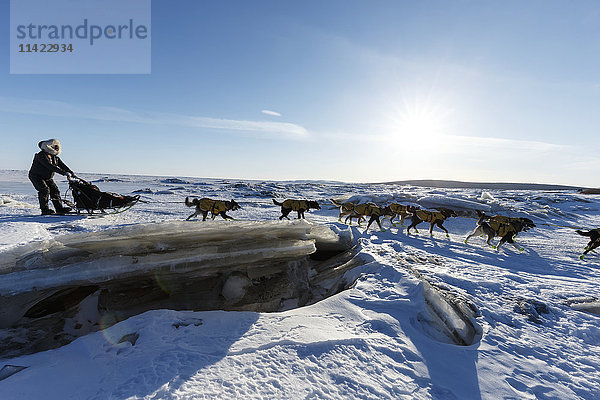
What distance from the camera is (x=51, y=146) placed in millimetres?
6914

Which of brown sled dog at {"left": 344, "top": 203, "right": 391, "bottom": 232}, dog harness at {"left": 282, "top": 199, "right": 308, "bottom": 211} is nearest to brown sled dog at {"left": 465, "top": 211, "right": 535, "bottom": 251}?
brown sled dog at {"left": 344, "top": 203, "right": 391, "bottom": 232}

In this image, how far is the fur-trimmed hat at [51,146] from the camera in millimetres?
6801

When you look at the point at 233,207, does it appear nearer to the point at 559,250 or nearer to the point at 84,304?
the point at 84,304

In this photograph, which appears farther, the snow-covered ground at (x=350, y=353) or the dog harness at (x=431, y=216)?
the dog harness at (x=431, y=216)

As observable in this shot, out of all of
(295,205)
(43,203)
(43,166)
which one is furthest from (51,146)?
(295,205)

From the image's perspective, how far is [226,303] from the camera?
10.9 feet

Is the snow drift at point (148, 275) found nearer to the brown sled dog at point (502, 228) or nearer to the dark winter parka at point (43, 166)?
the brown sled dog at point (502, 228)

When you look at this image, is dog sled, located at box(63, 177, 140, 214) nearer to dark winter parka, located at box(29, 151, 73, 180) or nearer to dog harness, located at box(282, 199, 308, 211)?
dark winter parka, located at box(29, 151, 73, 180)

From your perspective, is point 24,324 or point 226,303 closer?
point 24,324

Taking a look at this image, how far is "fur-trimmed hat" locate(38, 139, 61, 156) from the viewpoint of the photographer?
22.3 feet

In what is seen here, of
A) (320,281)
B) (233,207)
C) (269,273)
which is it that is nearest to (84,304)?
(269,273)

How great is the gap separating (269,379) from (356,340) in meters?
0.77

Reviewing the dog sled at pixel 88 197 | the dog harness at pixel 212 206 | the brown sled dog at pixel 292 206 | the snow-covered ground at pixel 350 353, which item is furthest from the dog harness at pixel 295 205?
the snow-covered ground at pixel 350 353

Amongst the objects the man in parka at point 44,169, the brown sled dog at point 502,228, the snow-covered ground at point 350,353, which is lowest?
the snow-covered ground at point 350,353
